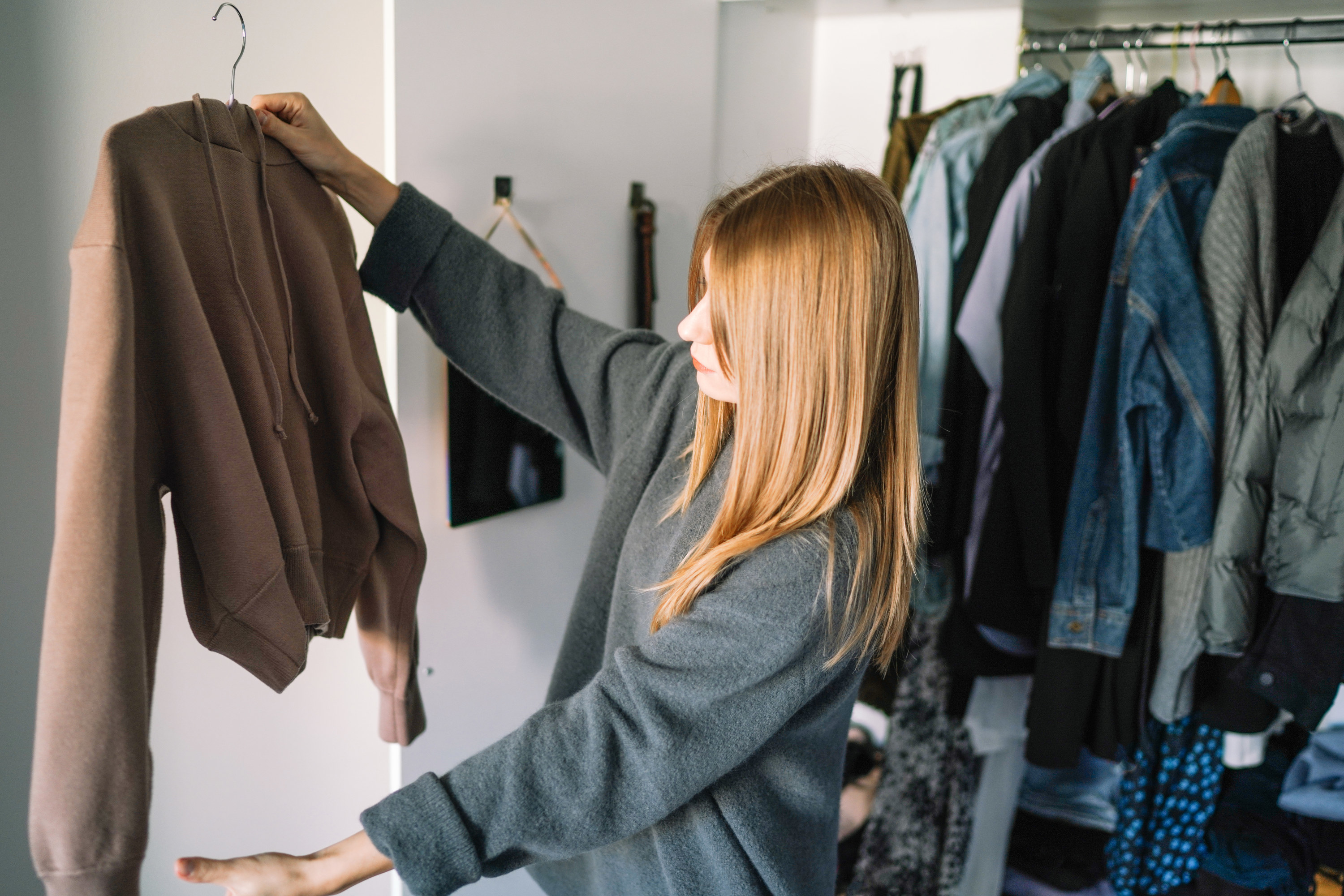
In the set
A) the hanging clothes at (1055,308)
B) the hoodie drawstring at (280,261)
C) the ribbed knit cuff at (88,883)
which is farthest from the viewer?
the hanging clothes at (1055,308)

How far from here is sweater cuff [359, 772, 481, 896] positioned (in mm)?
713

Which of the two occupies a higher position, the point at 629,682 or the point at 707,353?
the point at 707,353

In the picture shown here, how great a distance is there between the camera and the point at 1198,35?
154cm

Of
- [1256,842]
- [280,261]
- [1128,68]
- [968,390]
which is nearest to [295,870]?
[280,261]

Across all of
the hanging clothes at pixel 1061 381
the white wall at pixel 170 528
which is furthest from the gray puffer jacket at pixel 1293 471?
the white wall at pixel 170 528

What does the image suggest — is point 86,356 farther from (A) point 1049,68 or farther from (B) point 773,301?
(A) point 1049,68

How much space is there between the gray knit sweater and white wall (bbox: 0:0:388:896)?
0.29 metres

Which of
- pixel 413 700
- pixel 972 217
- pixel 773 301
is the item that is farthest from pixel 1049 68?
pixel 413 700

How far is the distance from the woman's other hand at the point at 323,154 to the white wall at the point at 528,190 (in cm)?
10

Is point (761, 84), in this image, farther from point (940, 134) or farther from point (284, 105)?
point (284, 105)

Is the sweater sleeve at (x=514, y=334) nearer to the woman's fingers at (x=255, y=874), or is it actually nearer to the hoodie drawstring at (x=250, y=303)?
the hoodie drawstring at (x=250, y=303)

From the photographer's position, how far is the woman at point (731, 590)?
0.75 m

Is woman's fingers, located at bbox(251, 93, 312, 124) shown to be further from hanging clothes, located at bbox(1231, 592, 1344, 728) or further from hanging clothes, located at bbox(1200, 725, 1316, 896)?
hanging clothes, located at bbox(1200, 725, 1316, 896)

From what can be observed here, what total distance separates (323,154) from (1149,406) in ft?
3.73
